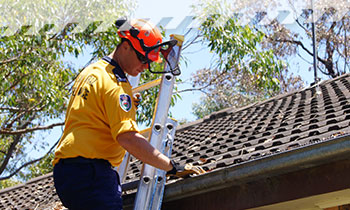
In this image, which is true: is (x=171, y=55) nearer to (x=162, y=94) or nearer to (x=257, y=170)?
(x=162, y=94)

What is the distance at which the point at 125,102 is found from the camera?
295 centimetres

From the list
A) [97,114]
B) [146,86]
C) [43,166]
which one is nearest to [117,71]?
[97,114]

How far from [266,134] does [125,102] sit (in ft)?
7.05

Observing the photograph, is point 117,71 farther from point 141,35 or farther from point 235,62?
point 235,62

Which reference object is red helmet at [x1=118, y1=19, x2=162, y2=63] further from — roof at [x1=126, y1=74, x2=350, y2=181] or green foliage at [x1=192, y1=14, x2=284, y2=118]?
green foliage at [x1=192, y1=14, x2=284, y2=118]

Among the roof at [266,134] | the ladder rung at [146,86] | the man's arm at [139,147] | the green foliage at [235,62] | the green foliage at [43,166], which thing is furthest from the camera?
the green foliage at [43,166]

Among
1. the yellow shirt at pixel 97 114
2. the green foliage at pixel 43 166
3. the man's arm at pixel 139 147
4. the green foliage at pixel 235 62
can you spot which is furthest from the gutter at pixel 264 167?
the green foliage at pixel 43 166

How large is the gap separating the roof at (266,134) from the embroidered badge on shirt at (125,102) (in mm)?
972

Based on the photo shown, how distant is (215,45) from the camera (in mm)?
13570

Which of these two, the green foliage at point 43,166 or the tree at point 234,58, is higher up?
the tree at point 234,58

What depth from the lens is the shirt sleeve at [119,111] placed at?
2.89 m

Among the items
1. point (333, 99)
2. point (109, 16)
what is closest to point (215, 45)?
point (109, 16)

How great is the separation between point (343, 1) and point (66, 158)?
2055 cm

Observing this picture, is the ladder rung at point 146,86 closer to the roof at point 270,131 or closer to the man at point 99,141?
the roof at point 270,131
